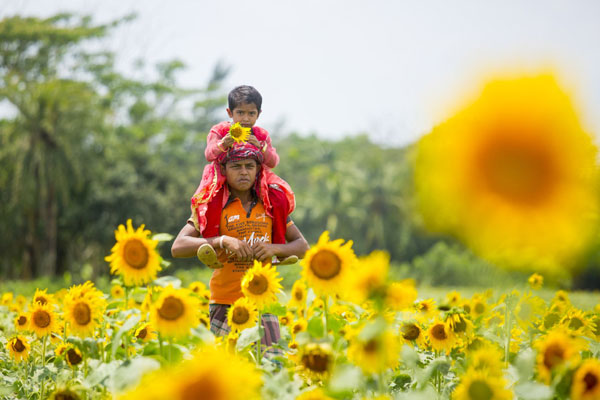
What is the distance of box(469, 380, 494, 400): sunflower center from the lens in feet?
4.92

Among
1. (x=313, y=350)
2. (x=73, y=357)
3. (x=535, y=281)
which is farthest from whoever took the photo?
(x=535, y=281)

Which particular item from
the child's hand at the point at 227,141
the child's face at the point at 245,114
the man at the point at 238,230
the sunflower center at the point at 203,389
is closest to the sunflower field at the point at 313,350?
the sunflower center at the point at 203,389

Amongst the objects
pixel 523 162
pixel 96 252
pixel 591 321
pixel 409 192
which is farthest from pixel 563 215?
pixel 591 321

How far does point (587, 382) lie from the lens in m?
1.48

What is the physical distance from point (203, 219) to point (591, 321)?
5.92 feet

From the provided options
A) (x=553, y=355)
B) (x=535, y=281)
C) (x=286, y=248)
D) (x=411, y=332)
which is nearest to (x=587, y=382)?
(x=553, y=355)

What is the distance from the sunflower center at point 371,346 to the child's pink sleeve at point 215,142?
158cm

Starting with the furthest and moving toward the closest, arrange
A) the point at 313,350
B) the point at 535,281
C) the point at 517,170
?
1. the point at 517,170
2. the point at 535,281
3. the point at 313,350

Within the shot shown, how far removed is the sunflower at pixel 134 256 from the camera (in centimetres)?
193

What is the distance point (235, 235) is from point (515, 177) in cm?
3494

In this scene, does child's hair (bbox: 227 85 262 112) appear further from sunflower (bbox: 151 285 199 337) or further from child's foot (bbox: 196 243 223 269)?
sunflower (bbox: 151 285 199 337)

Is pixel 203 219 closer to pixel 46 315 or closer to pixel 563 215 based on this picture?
pixel 46 315

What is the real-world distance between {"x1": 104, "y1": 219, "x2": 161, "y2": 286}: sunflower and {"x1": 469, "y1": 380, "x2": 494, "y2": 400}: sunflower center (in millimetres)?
1043

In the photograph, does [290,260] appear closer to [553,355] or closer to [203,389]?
[553,355]
